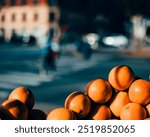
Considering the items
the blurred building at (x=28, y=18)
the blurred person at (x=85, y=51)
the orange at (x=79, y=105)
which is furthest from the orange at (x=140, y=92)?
the blurred building at (x=28, y=18)

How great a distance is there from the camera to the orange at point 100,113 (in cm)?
301

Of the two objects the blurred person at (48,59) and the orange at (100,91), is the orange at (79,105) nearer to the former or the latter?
the orange at (100,91)

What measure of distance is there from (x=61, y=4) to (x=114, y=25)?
11.7m

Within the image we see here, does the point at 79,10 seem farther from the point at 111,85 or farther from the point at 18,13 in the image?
the point at 111,85

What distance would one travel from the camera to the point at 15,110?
9.44 feet

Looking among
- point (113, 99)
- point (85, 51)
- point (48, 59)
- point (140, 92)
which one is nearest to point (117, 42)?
point (85, 51)

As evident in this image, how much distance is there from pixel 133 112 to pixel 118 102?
23 centimetres

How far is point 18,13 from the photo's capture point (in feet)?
208

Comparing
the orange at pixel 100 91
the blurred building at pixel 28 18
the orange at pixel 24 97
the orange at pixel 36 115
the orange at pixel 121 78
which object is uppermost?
the orange at pixel 121 78

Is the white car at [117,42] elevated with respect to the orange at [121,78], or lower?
lower

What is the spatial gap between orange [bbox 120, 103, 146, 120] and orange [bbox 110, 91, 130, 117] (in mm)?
105

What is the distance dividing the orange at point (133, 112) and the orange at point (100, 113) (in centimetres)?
12

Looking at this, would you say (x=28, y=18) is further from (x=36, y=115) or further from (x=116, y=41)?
(x=36, y=115)

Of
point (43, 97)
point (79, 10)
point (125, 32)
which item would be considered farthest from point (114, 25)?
point (43, 97)
